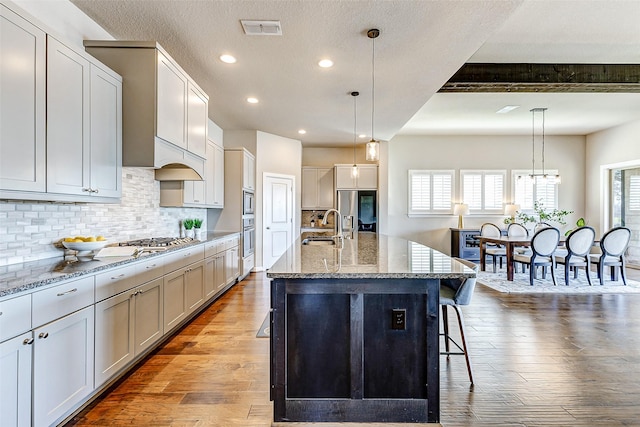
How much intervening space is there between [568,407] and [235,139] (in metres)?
6.05

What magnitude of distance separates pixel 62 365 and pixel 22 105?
1.40 m

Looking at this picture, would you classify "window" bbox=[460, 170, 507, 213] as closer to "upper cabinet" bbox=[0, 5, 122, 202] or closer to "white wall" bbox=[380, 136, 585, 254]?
"white wall" bbox=[380, 136, 585, 254]

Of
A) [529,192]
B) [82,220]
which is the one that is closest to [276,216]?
[82,220]

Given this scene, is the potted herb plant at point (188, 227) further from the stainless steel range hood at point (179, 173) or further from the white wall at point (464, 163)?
the white wall at point (464, 163)

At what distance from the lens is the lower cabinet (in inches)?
82.3

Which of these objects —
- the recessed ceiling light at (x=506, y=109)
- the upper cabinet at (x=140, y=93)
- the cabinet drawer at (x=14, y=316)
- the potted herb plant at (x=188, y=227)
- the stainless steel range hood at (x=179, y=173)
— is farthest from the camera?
the recessed ceiling light at (x=506, y=109)

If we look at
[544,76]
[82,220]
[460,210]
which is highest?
[544,76]

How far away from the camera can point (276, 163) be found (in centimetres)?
687

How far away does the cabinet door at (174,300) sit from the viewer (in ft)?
9.65

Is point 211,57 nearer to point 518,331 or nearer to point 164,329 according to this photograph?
point 164,329

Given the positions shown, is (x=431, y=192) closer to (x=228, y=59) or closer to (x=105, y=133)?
(x=228, y=59)

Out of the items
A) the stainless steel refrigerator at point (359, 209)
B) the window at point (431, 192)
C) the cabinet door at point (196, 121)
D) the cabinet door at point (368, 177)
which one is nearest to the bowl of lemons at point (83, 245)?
the cabinet door at point (196, 121)

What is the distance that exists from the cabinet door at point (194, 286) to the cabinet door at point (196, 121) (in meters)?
1.22

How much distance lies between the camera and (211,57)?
3.40 metres
